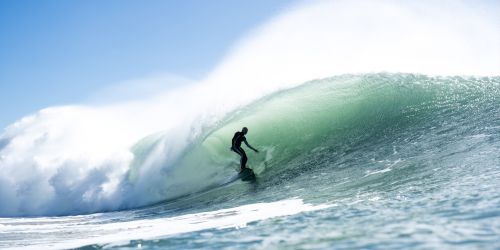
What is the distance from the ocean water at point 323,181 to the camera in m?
3.89

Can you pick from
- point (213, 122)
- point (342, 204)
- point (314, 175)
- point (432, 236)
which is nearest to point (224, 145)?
point (213, 122)

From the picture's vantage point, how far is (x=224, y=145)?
12.1 metres

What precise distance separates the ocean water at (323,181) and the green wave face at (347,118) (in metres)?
0.04

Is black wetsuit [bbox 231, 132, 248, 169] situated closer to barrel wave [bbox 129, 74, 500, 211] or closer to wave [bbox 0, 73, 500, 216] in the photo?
wave [bbox 0, 73, 500, 216]

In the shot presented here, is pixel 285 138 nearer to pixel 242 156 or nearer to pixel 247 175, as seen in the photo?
pixel 242 156

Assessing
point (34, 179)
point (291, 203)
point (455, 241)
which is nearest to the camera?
point (455, 241)

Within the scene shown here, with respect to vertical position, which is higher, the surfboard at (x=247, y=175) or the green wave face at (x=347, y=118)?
the green wave face at (x=347, y=118)

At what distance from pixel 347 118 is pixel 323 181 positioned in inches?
171

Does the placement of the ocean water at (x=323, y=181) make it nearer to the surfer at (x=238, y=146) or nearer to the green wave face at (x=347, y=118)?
the green wave face at (x=347, y=118)

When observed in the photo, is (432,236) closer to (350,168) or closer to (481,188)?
(481,188)

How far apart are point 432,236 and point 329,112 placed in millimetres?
9172

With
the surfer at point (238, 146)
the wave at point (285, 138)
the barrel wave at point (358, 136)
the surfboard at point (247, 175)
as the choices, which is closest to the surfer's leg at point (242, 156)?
the surfer at point (238, 146)

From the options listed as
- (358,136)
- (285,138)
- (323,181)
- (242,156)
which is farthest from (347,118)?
(323,181)

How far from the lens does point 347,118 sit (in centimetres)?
1160
